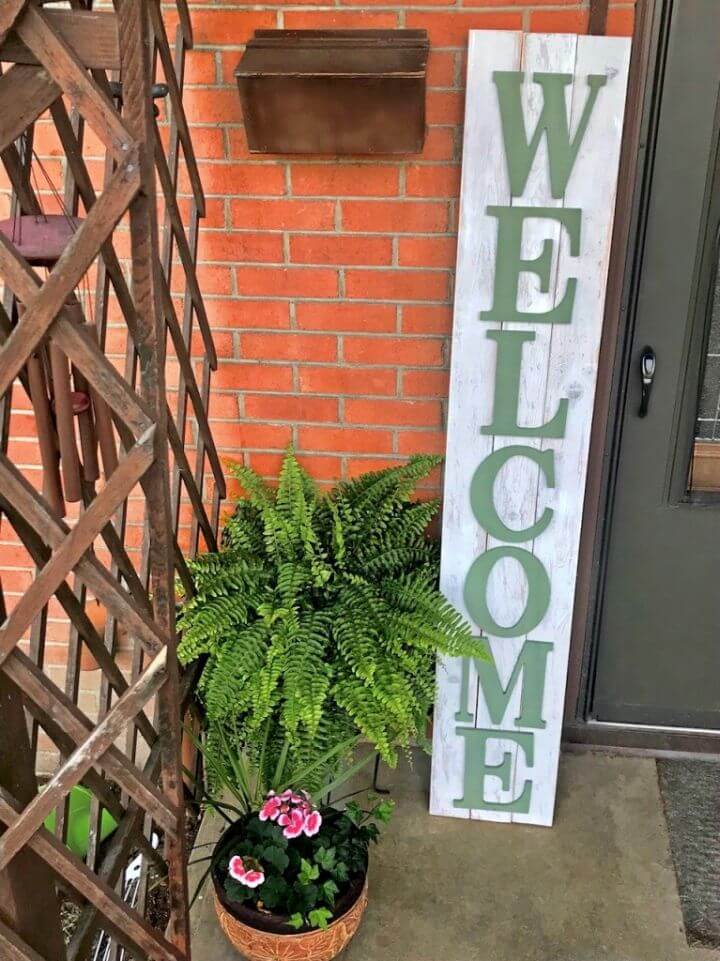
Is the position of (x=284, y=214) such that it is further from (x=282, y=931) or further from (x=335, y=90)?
(x=282, y=931)

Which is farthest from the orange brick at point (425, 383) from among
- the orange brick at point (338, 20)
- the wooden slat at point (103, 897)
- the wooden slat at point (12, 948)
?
the wooden slat at point (12, 948)

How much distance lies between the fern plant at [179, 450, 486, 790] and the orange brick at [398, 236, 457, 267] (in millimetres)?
533

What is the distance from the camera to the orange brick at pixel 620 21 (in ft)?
6.58

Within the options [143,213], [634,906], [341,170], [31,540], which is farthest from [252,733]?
[341,170]

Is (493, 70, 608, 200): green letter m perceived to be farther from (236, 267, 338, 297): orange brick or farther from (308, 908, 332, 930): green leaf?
(308, 908, 332, 930): green leaf

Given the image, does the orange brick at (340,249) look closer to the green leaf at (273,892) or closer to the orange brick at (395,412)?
the orange brick at (395,412)

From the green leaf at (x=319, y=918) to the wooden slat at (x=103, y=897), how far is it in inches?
12.7

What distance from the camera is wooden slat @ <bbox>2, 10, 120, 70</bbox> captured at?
1175 millimetres

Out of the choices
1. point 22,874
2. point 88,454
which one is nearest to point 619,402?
point 88,454

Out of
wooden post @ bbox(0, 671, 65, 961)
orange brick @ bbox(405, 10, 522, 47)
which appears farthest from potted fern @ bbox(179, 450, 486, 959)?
orange brick @ bbox(405, 10, 522, 47)

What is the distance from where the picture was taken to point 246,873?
1972mm

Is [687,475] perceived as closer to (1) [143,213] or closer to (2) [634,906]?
(2) [634,906]

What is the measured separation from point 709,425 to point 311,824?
61.7 inches

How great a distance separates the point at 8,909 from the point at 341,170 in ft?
5.99
